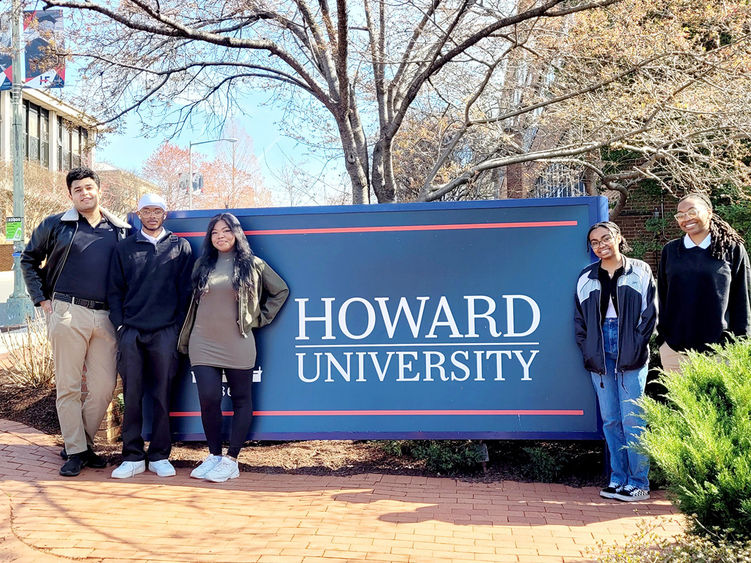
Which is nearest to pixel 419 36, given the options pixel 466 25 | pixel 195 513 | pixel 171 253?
pixel 466 25

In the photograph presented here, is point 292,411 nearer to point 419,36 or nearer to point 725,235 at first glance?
point 725,235

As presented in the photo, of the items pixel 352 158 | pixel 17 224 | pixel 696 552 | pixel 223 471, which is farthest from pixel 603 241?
pixel 17 224

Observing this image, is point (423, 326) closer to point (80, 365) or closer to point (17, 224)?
point (80, 365)

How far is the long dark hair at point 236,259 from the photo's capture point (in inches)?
177

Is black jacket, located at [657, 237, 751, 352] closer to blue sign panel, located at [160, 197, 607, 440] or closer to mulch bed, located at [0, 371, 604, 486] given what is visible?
blue sign panel, located at [160, 197, 607, 440]

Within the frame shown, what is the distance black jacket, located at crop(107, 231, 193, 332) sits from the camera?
14.8 ft

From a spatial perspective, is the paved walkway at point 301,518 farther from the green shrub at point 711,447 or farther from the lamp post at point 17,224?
the lamp post at point 17,224

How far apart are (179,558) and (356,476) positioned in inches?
66.8

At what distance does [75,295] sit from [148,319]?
0.51 m

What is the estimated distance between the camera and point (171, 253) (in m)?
4.64

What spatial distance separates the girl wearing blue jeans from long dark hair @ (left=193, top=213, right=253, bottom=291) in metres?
2.28

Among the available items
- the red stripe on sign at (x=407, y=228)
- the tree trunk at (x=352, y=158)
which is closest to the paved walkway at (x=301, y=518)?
the red stripe on sign at (x=407, y=228)

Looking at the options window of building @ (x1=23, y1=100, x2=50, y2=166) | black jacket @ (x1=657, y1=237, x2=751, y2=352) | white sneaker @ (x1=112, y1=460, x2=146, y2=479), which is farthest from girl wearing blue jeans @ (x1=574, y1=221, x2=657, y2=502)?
window of building @ (x1=23, y1=100, x2=50, y2=166)

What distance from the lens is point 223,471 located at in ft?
14.8
